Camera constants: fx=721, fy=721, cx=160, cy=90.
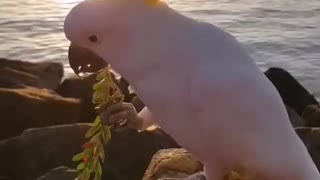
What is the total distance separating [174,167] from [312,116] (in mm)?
2216

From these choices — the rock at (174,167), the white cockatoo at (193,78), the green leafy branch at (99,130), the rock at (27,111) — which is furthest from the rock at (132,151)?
the white cockatoo at (193,78)

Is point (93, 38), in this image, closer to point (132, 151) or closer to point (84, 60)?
point (84, 60)

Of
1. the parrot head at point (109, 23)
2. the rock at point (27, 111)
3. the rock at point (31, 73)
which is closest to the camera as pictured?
the parrot head at point (109, 23)

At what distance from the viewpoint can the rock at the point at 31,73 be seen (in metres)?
4.98

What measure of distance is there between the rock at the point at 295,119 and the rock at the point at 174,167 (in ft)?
6.79

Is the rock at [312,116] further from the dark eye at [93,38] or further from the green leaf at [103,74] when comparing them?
the dark eye at [93,38]

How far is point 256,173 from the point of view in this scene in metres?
1.41

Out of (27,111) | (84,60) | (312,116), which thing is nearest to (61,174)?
(27,111)

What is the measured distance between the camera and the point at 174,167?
8.27 feet

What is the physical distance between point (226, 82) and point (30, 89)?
10.6 feet

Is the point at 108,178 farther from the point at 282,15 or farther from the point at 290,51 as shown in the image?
the point at 282,15

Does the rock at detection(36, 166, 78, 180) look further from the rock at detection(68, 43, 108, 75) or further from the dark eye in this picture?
the dark eye

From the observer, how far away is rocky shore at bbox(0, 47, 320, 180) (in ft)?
9.73

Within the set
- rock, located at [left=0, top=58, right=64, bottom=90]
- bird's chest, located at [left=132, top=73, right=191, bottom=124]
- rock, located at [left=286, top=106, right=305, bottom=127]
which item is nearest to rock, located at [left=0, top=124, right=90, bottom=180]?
rock, located at [left=0, top=58, right=64, bottom=90]
